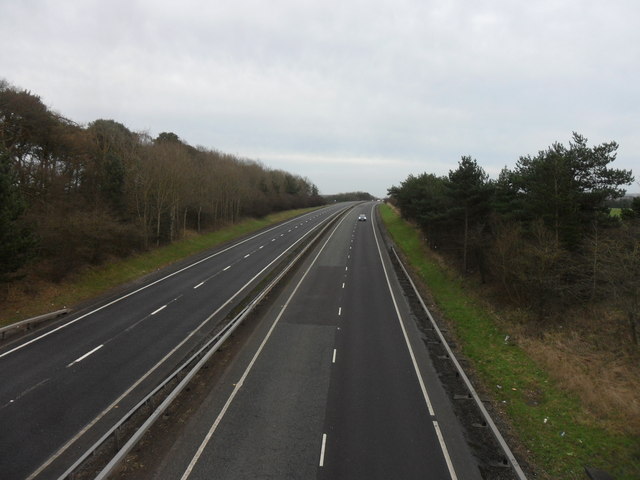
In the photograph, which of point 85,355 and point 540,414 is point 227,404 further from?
point 540,414

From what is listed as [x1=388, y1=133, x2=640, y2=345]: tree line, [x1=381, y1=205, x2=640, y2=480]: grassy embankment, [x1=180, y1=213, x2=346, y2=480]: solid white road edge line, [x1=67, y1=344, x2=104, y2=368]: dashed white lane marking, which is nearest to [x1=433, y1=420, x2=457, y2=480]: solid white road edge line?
[x1=381, y1=205, x2=640, y2=480]: grassy embankment

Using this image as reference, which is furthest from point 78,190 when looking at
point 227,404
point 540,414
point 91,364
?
point 540,414

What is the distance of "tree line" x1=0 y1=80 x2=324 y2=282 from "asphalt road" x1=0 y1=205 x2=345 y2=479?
5.34 metres

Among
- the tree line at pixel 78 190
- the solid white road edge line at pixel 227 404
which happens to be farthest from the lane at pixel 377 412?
the tree line at pixel 78 190

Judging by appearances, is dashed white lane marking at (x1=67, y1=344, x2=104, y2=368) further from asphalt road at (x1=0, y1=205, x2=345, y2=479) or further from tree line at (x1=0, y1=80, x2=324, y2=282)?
tree line at (x1=0, y1=80, x2=324, y2=282)

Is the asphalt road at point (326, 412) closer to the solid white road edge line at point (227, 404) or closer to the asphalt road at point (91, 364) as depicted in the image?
the solid white road edge line at point (227, 404)

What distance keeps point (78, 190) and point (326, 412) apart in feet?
110

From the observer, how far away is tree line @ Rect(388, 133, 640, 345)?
17.7 metres

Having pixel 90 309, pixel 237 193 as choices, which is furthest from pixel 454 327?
pixel 237 193

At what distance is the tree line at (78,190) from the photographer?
22.0 meters

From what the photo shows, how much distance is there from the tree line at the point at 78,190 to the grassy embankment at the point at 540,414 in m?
23.0

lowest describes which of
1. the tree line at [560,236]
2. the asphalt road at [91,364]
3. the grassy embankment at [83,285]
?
the asphalt road at [91,364]

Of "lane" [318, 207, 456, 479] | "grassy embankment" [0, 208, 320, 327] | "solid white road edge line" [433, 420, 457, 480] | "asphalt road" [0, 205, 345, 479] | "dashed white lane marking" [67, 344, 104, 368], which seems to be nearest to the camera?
"solid white road edge line" [433, 420, 457, 480]

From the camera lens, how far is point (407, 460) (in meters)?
8.82
